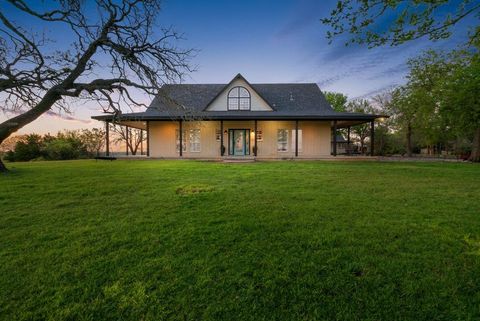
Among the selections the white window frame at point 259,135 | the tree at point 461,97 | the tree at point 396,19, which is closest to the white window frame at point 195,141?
the white window frame at point 259,135

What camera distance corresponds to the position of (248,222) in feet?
12.4

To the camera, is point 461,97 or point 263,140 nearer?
point 461,97

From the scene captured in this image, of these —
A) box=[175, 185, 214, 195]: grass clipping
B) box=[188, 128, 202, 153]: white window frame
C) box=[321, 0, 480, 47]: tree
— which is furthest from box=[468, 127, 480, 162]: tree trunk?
box=[175, 185, 214, 195]: grass clipping

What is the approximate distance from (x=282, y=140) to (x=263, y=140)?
1.50m

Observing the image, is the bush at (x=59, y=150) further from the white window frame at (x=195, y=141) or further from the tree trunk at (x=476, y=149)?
the tree trunk at (x=476, y=149)

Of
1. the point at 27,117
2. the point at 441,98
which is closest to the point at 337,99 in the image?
the point at 441,98

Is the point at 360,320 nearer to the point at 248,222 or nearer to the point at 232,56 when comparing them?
the point at 248,222

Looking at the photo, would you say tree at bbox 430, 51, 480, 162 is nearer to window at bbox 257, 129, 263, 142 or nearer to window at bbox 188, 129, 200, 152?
window at bbox 257, 129, 263, 142

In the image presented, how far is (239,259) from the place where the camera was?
2643 millimetres

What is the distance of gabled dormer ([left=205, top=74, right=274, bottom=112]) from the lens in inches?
716

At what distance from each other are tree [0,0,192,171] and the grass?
5575 mm

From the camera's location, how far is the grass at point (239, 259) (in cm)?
193

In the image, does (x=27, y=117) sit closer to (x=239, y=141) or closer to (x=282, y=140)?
(x=239, y=141)

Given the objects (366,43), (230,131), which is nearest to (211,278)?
(366,43)
